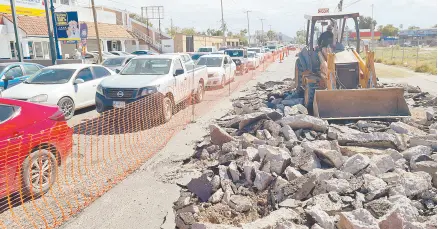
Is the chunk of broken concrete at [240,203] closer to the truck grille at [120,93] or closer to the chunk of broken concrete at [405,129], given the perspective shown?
the chunk of broken concrete at [405,129]

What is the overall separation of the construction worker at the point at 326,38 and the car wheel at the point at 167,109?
548 centimetres

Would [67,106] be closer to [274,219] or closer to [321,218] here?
[274,219]

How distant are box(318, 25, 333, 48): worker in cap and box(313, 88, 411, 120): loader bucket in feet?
10.6

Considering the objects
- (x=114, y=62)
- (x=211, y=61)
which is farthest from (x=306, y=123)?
(x=114, y=62)

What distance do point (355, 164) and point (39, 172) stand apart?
4876 mm

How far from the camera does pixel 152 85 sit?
967cm

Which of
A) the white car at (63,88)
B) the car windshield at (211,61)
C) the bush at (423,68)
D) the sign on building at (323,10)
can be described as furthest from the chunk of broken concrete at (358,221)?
the bush at (423,68)

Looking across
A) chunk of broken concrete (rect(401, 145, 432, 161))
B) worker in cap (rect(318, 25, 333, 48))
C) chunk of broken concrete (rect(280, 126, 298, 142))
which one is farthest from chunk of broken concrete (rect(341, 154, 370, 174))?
worker in cap (rect(318, 25, 333, 48))

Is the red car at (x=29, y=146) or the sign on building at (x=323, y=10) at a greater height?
the sign on building at (x=323, y=10)

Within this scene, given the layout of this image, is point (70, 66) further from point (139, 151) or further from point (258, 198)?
point (258, 198)

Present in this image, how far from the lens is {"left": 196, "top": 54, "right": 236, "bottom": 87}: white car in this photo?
16.9 m

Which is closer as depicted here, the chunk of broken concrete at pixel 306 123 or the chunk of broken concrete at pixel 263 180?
the chunk of broken concrete at pixel 263 180

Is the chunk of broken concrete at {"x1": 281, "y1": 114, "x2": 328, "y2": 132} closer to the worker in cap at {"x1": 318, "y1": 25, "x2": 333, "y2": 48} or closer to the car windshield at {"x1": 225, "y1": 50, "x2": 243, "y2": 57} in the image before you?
the worker in cap at {"x1": 318, "y1": 25, "x2": 333, "y2": 48}

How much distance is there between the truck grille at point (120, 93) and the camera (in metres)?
9.55
